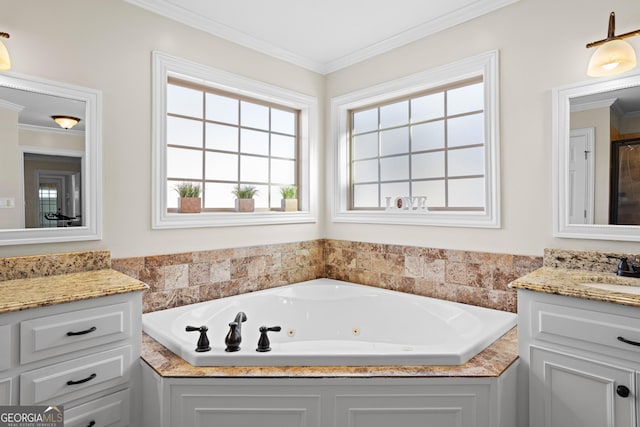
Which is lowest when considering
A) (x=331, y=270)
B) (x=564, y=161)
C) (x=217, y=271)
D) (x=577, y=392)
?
(x=577, y=392)

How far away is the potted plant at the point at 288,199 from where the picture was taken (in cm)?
334

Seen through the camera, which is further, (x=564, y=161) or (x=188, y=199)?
(x=188, y=199)

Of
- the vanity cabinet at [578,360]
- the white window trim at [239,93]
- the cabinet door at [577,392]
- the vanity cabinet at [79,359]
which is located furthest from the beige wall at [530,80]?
the vanity cabinet at [79,359]

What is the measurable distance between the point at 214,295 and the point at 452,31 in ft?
8.38

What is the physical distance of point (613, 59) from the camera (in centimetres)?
182

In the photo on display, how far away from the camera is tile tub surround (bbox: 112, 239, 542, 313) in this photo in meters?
2.44

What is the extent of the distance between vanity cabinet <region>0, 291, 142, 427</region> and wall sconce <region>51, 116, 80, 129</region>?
1.07 metres

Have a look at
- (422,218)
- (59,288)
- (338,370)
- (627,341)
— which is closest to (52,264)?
(59,288)

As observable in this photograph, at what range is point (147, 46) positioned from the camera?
96.0 inches

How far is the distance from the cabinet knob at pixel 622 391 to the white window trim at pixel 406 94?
3.69ft

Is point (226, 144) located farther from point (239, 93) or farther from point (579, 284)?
point (579, 284)

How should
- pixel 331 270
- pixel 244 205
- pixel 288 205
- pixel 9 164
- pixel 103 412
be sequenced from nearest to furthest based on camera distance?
1. pixel 103 412
2. pixel 9 164
3. pixel 244 205
4. pixel 288 205
5. pixel 331 270

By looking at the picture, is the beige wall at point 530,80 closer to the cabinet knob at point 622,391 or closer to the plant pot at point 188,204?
the cabinet knob at point 622,391

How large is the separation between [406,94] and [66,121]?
7.86 ft
